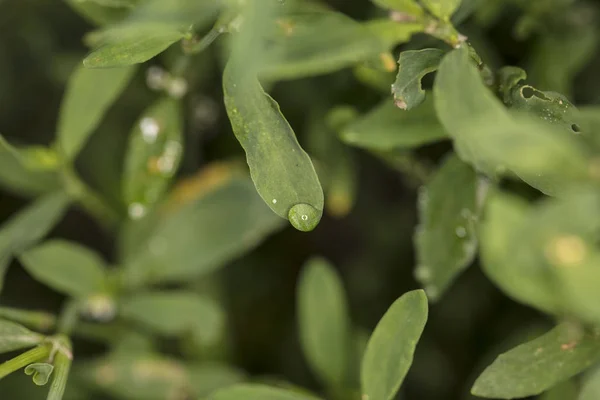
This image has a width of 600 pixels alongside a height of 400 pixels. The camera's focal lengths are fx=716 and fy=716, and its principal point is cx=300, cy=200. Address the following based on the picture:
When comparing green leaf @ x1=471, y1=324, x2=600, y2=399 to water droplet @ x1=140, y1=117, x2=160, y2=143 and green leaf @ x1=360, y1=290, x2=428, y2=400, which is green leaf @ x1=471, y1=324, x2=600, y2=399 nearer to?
green leaf @ x1=360, y1=290, x2=428, y2=400

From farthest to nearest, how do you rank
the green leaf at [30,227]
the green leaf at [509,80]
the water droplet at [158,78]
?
the water droplet at [158,78], the green leaf at [30,227], the green leaf at [509,80]

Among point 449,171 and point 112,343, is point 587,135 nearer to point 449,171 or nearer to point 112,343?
point 449,171

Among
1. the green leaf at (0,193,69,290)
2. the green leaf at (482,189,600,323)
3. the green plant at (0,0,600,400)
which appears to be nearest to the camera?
the green leaf at (482,189,600,323)

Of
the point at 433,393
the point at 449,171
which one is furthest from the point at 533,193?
the point at 433,393

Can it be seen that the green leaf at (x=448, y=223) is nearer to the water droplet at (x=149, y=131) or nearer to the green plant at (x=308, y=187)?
the green plant at (x=308, y=187)

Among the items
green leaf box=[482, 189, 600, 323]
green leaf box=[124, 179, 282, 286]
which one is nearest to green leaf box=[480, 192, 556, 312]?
green leaf box=[482, 189, 600, 323]

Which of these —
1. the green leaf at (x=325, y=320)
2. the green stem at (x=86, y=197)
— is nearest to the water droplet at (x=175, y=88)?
the green stem at (x=86, y=197)

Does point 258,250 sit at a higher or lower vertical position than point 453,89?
lower
